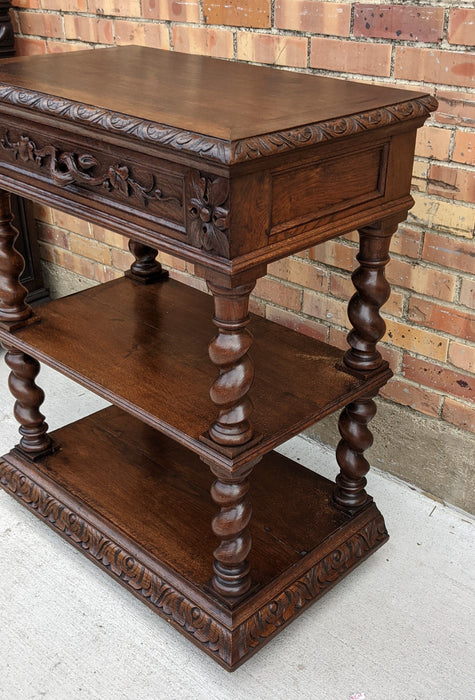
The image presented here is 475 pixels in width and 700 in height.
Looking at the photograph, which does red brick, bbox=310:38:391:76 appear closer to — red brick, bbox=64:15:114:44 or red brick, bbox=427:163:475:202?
red brick, bbox=427:163:475:202

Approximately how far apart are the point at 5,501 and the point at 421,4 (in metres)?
1.69

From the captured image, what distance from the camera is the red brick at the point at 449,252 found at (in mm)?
1830

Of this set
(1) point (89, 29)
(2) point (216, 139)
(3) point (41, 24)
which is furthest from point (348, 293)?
(3) point (41, 24)

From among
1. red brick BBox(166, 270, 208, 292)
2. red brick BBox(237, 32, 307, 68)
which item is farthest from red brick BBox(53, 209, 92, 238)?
red brick BBox(237, 32, 307, 68)

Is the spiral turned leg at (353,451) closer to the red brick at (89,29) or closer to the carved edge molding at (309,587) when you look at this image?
the carved edge molding at (309,587)

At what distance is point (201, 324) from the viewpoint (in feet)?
6.47

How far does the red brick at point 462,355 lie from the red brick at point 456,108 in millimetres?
548

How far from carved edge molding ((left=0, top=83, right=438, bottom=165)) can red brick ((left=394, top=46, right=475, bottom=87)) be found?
25 centimetres

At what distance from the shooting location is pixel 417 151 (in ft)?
6.02

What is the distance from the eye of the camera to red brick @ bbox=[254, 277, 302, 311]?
224 centimetres

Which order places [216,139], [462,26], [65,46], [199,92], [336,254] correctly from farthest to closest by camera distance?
[65,46] → [336,254] → [462,26] → [199,92] → [216,139]

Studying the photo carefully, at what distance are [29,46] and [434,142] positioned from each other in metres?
1.68

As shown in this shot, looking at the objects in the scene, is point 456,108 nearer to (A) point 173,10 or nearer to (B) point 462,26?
(B) point 462,26

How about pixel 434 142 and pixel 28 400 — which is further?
pixel 28 400
